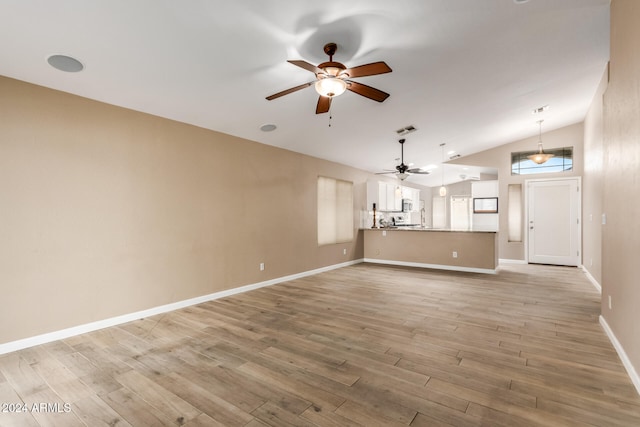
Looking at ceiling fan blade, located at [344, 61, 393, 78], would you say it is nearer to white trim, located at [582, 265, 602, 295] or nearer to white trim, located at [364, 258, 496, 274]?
white trim, located at [582, 265, 602, 295]

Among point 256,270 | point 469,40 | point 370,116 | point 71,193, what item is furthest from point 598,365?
point 71,193

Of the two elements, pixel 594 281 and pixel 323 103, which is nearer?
pixel 323 103

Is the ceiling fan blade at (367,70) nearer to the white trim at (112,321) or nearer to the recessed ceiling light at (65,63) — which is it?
the recessed ceiling light at (65,63)

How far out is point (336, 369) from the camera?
95.8 inches

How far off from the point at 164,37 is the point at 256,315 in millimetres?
3142

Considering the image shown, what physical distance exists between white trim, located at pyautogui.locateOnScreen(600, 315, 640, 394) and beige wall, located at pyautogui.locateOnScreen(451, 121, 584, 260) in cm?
488

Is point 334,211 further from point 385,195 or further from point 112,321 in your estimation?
point 112,321

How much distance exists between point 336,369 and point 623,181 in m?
2.94

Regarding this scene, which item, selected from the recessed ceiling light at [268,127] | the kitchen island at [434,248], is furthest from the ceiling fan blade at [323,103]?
the kitchen island at [434,248]

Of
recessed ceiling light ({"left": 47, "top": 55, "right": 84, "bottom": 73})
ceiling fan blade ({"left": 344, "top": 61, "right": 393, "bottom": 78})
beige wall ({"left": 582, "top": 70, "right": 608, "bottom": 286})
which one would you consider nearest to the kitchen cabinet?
beige wall ({"left": 582, "top": 70, "right": 608, "bottom": 286})

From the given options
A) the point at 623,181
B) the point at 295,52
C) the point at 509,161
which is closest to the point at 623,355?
the point at 623,181

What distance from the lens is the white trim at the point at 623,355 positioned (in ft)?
7.02

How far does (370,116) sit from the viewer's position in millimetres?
4898

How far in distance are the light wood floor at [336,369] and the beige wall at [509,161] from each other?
402 centimetres
